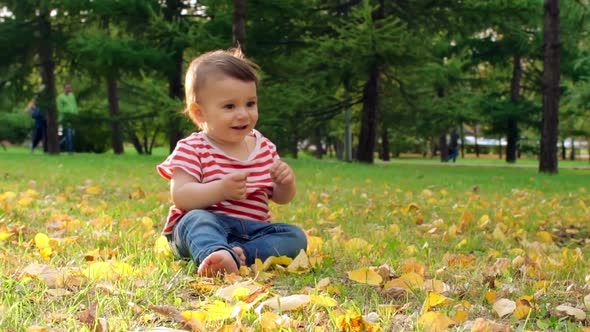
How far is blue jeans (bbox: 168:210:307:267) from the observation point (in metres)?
2.57

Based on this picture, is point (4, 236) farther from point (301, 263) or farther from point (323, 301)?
point (323, 301)

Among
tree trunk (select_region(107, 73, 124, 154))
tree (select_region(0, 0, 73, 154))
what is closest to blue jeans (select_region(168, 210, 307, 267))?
tree (select_region(0, 0, 73, 154))

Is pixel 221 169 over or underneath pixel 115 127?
underneath

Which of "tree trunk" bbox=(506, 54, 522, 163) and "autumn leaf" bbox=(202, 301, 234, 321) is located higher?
"tree trunk" bbox=(506, 54, 522, 163)

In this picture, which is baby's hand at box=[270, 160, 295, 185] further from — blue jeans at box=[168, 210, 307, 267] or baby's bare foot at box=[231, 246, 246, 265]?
baby's bare foot at box=[231, 246, 246, 265]

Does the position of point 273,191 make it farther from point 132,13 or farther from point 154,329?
point 132,13

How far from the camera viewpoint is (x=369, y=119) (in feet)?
52.8

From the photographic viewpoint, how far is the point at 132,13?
15.7 m

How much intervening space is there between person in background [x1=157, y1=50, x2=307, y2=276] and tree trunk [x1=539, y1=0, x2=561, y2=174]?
11.0 metres

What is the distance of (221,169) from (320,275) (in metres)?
0.71

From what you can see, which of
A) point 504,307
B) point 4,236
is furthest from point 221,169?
point 504,307

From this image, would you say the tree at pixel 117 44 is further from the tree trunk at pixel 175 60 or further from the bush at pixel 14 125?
the bush at pixel 14 125

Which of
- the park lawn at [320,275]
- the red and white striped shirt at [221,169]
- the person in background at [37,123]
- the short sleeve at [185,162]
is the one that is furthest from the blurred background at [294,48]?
the short sleeve at [185,162]

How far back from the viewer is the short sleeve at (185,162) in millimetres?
2879
